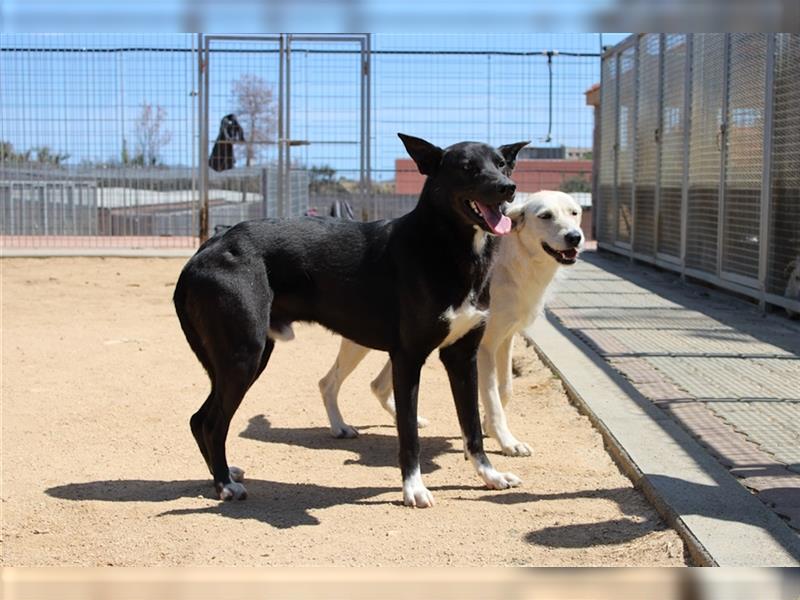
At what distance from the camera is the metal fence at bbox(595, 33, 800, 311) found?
9.58 meters

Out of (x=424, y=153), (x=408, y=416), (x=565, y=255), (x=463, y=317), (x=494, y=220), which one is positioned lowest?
(x=408, y=416)

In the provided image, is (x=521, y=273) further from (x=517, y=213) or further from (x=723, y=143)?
(x=723, y=143)

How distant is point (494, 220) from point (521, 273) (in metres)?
1.11

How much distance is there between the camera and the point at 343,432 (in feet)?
19.5

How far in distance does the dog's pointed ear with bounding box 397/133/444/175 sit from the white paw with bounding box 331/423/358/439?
Answer: 6.25ft

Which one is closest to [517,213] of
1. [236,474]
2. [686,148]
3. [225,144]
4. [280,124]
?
[236,474]

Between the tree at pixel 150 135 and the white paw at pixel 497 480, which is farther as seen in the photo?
the tree at pixel 150 135

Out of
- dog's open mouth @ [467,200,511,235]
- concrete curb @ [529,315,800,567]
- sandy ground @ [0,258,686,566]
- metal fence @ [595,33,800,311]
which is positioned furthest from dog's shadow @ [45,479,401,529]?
metal fence @ [595,33,800,311]

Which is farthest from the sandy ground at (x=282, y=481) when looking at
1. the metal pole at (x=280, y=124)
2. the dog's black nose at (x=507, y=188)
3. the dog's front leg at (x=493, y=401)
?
the metal pole at (x=280, y=124)

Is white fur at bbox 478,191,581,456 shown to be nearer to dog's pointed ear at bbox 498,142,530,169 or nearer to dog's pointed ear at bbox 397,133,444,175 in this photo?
dog's pointed ear at bbox 498,142,530,169

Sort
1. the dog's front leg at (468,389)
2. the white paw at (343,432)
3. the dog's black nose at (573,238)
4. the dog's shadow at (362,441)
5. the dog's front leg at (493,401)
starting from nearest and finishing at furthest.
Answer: the dog's front leg at (468,389), the dog's black nose at (573,238), the dog's front leg at (493,401), the dog's shadow at (362,441), the white paw at (343,432)

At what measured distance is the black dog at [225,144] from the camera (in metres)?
16.9

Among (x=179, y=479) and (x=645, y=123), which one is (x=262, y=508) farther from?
(x=645, y=123)

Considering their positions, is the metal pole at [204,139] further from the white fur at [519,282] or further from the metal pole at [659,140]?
the white fur at [519,282]
